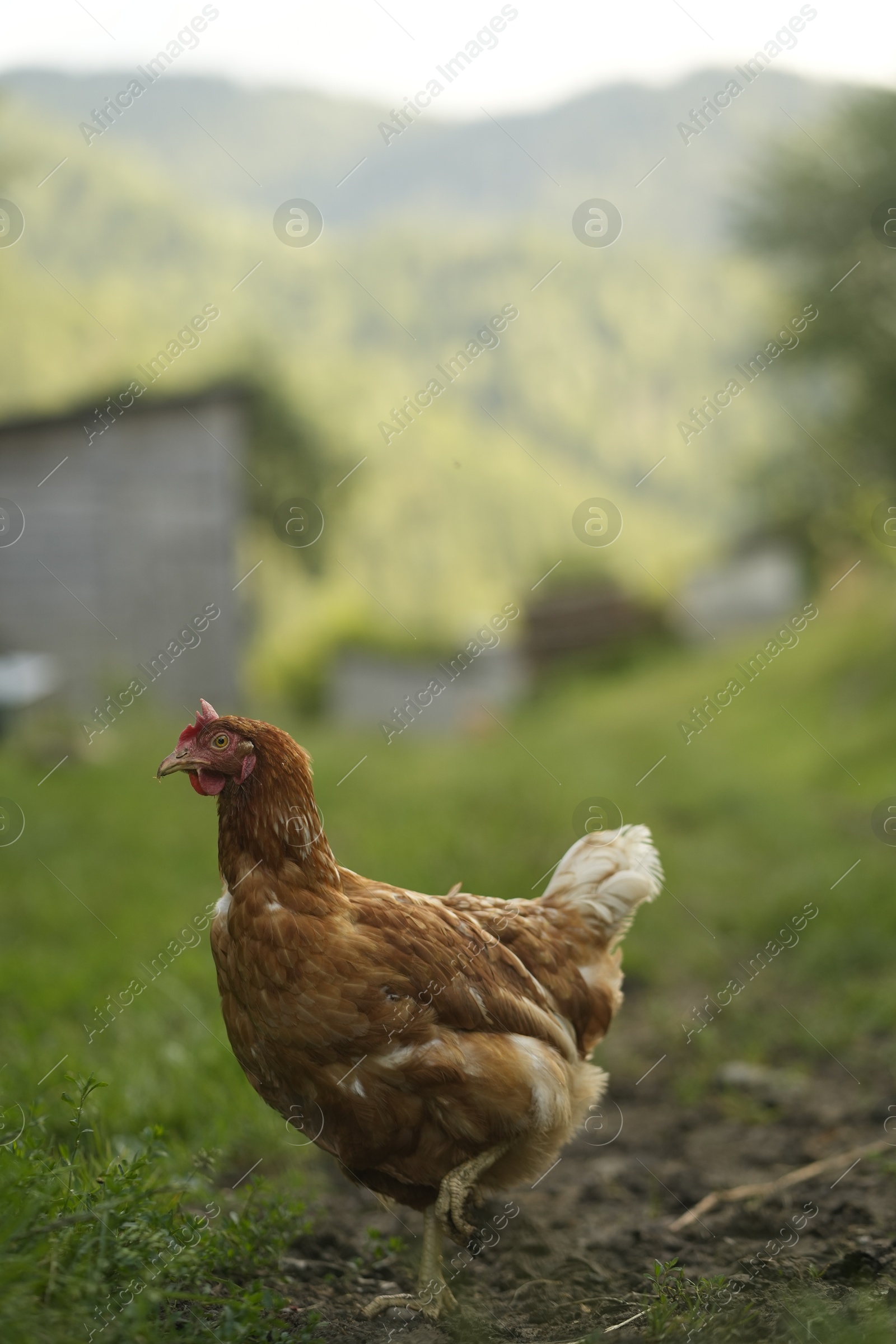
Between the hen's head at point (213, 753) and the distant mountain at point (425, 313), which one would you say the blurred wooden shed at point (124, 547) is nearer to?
the distant mountain at point (425, 313)

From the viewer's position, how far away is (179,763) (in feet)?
8.69

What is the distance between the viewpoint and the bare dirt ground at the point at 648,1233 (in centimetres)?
276

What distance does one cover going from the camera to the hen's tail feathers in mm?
3467

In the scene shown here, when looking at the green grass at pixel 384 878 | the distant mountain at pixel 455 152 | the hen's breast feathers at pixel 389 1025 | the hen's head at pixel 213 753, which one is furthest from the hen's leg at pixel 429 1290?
the distant mountain at pixel 455 152

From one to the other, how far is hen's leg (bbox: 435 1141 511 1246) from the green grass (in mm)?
537

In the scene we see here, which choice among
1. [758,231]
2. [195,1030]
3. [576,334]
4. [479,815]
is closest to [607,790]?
[479,815]

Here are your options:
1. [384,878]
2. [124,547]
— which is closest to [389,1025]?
[384,878]

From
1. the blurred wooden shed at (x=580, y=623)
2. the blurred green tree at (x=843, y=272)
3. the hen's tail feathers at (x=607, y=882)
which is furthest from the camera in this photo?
the blurred wooden shed at (x=580, y=623)

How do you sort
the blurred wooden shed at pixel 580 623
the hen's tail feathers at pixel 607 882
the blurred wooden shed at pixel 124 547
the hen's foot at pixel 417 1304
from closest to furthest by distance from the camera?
the hen's foot at pixel 417 1304
the hen's tail feathers at pixel 607 882
the blurred wooden shed at pixel 124 547
the blurred wooden shed at pixel 580 623

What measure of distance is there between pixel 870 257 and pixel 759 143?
11.4 feet

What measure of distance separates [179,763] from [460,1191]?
1.49 meters

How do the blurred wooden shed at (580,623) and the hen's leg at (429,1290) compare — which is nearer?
the hen's leg at (429,1290)

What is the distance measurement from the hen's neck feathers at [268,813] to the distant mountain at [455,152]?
51714mm

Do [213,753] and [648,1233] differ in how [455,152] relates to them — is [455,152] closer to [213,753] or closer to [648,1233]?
[213,753]
